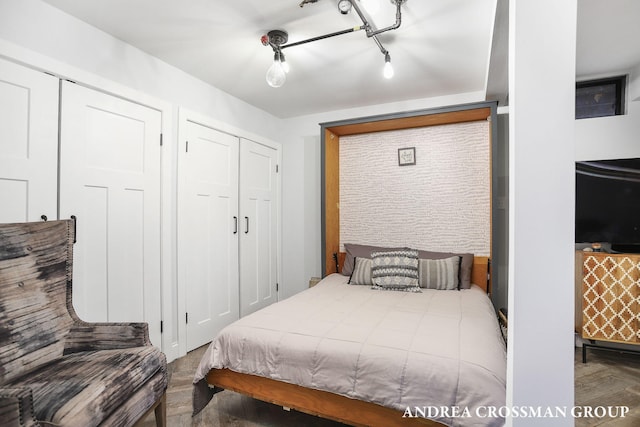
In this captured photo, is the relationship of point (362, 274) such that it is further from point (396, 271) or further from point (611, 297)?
point (611, 297)

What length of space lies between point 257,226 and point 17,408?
109 inches

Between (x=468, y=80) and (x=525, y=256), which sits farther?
(x=468, y=80)

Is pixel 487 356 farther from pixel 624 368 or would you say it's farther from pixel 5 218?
pixel 5 218

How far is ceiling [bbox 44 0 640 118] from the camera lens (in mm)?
1973

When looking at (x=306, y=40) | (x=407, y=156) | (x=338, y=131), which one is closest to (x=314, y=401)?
(x=306, y=40)

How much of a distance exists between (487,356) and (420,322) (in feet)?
1.62

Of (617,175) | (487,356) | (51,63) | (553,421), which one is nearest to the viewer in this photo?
(553,421)

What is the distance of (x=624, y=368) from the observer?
2545 millimetres

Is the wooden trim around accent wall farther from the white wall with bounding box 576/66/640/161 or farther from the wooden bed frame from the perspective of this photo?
the wooden bed frame

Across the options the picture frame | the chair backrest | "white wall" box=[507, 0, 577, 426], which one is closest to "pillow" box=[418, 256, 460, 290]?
the picture frame

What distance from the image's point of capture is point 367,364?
159 centimetres

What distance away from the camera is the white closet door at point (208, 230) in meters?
2.85

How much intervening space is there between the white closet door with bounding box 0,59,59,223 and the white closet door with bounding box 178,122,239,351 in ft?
3.07

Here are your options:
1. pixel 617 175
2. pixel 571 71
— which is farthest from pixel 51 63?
pixel 617 175
